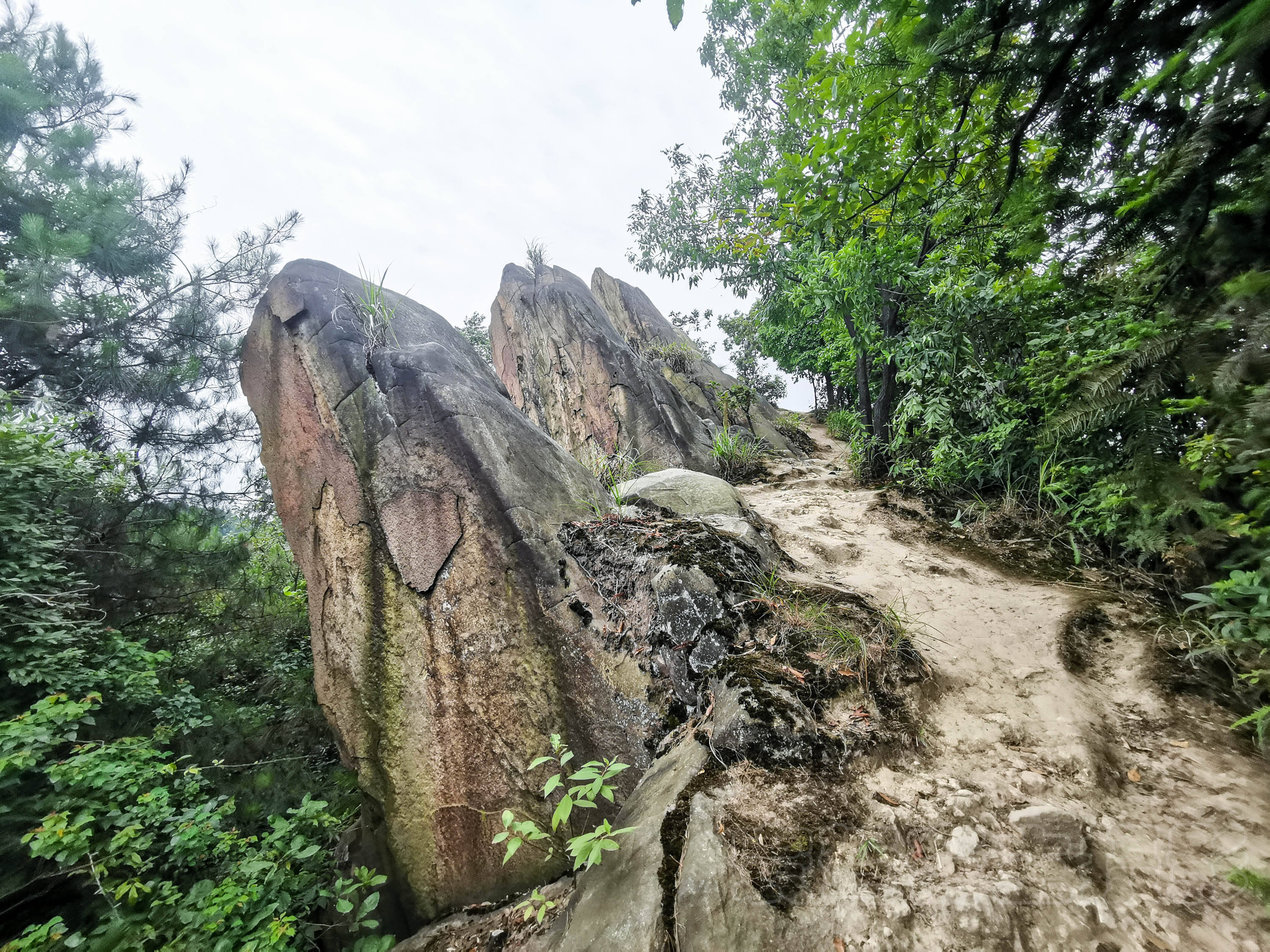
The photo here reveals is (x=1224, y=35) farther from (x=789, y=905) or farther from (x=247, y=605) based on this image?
(x=247, y=605)

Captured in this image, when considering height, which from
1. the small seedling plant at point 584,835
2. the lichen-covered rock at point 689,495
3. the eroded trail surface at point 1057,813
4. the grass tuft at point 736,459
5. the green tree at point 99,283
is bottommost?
the eroded trail surface at point 1057,813

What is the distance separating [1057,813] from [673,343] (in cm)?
1278

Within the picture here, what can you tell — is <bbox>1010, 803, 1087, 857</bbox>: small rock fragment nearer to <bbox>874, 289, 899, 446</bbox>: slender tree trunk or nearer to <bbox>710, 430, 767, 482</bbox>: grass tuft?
<bbox>874, 289, 899, 446</bbox>: slender tree trunk

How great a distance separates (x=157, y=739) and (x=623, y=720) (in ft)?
11.1

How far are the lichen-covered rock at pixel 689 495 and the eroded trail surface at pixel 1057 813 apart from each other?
77.3 inches

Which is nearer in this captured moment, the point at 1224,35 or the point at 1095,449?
the point at 1224,35

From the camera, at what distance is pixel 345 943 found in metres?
2.59

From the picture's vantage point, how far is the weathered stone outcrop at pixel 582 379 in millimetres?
8695

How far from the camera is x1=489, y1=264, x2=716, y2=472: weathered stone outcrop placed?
8.70m

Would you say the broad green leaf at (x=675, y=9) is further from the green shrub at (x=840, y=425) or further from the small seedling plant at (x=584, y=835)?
the green shrub at (x=840, y=425)

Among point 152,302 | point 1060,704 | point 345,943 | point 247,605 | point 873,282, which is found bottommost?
point 345,943

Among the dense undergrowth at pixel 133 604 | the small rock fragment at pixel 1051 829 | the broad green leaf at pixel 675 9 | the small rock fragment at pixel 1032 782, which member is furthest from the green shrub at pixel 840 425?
the dense undergrowth at pixel 133 604

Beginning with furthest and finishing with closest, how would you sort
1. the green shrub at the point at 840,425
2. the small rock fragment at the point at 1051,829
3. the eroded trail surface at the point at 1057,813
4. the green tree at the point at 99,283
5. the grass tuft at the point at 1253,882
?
the green shrub at the point at 840,425, the green tree at the point at 99,283, the small rock fragment at the point at 1051,829, the eroded trail surface at the point at 1057,813, the grass tuft at the point at 1253,882

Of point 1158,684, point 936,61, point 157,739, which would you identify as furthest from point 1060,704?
point 157,739
